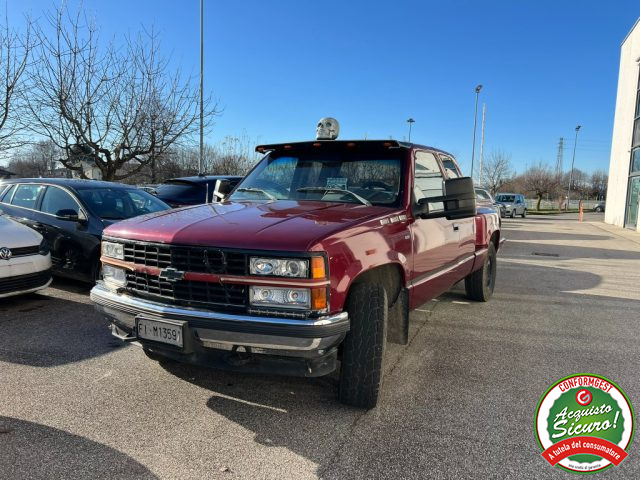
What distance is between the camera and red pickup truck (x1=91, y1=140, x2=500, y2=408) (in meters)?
2.53

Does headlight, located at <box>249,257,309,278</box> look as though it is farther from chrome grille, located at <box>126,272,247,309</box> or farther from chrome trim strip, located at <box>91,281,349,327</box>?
chrome trim strip, located at <box>91,281,349,327</box>

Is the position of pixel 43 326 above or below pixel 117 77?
below

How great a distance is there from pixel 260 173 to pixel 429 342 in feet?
7.72

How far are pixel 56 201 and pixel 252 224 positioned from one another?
15.9ft

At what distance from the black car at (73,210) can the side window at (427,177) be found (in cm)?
416

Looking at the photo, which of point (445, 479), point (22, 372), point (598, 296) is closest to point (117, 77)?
point (22, 372)

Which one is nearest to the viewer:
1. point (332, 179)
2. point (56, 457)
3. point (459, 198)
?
point (56, 457)

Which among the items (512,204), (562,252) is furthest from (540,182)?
(562,252)

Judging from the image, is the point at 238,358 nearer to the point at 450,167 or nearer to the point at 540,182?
the point at 450,167

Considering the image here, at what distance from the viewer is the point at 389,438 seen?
270 centimetres

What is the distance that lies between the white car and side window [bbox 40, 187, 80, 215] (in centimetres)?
70

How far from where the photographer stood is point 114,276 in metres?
3.23

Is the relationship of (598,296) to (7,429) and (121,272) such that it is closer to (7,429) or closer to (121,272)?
(121,272)

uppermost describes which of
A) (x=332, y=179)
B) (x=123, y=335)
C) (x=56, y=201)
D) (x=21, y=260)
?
(x=332, y=179)
